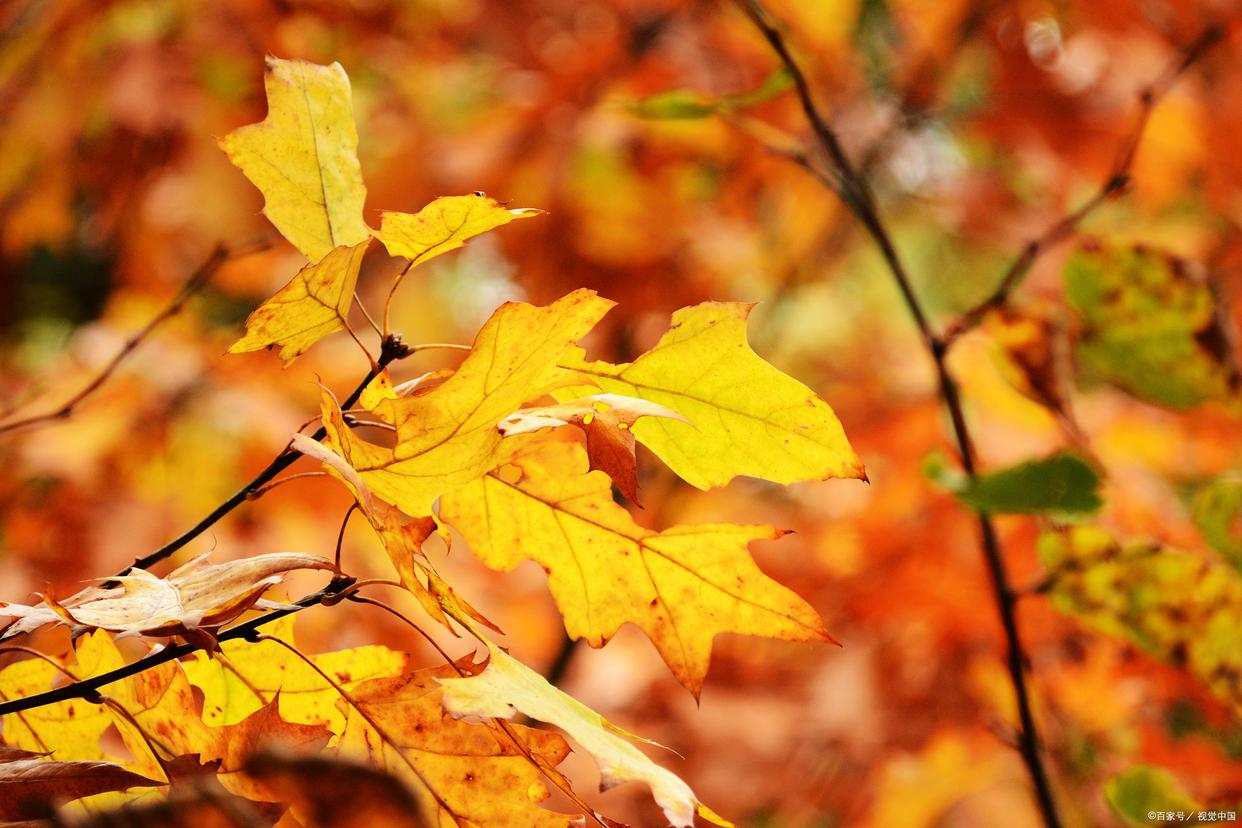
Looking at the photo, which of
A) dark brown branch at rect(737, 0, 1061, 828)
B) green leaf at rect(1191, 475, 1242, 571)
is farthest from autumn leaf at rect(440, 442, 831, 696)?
green leaf at rect(1191, 475, 1242, 571)

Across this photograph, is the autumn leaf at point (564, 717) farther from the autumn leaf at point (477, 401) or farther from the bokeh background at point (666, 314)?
the bokeh background at point (666, 314)

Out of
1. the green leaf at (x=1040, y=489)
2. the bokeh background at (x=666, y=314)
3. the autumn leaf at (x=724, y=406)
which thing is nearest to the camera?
the autumn leaf at (x=724, y=406)

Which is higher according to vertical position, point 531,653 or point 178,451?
point 178,451

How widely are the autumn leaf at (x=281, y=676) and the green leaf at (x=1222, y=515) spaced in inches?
23.5

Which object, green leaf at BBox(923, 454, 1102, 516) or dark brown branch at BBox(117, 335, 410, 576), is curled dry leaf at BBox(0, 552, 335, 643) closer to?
dark brown branch at BBox(117, 335, 410, 576)

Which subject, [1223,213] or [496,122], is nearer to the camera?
[496,122]

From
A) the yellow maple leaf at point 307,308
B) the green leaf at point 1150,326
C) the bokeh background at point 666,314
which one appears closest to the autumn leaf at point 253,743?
the yellow maple leaf at point 307,308

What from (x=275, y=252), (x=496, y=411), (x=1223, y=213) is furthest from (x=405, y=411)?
(x=1223, y=213)

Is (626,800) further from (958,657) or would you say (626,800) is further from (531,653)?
(958,657)

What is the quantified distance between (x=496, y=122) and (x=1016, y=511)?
140cm

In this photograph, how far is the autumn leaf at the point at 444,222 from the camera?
1.40 feet

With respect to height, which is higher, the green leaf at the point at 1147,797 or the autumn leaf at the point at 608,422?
the autumn leaf at the point at 608,422

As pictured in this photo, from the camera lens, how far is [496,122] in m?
1.80

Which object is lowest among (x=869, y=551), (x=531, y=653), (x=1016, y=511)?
(x=531, y=653)
